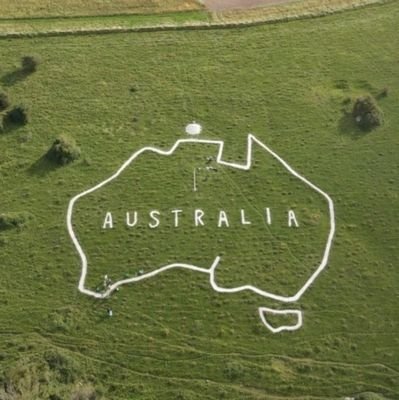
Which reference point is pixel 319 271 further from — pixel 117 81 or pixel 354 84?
pixel 117 81

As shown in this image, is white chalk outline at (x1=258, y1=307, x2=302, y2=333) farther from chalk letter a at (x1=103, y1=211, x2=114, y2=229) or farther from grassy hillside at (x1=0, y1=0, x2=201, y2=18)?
grassy hillside at (x1=0, y1=0, x2=201, y2=18)

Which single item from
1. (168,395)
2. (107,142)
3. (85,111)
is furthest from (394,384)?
(85,111)

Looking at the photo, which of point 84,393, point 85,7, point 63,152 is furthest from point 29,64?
point 84,393

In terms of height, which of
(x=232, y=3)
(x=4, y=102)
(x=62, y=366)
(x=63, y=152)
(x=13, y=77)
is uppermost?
(x=232, y=3)

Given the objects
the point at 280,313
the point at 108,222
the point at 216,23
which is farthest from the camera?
the point at 216,23

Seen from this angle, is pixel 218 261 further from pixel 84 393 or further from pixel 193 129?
pixel 193 129

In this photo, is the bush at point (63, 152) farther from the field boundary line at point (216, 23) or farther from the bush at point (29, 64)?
the field boundary line at point (216, 23)

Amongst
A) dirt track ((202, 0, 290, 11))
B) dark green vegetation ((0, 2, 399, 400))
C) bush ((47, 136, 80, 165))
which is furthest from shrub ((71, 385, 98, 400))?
dirt track ((202, 0, 290, 11))
